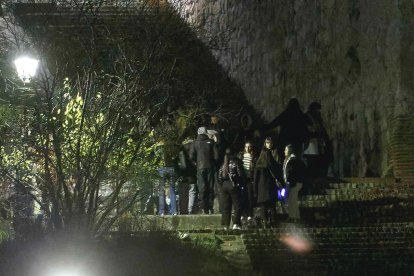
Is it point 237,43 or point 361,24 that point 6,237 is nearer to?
point 361,24

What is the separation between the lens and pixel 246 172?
1205 cm

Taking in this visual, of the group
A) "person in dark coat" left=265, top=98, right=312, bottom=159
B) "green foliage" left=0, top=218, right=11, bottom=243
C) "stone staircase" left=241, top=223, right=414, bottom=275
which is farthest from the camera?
"person in dark coat" left=265, top=98, right=312, bottom=159

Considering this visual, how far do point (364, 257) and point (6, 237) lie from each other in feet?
17.3

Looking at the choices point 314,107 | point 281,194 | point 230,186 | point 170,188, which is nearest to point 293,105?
point 314,107

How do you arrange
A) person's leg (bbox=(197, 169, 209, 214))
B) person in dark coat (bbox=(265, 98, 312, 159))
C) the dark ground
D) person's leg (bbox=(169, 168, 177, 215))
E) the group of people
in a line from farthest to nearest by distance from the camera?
person in dark coat (bbox=(265, 98, 312, 159)) → person's leg (bbox=(169, 168, 177, 215)) → person's leg (bbox=(197, 169, 209, 214)) → the group of people → the dark ground

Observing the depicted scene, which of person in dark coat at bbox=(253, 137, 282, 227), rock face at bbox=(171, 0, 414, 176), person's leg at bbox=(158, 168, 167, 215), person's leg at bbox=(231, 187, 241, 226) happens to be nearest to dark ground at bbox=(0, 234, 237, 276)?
person's leg at bbox=(231, 187, 241, 226)

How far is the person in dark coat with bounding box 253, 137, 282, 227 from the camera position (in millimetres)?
11445

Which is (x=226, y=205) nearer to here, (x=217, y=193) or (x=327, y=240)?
(x=217, y=193)

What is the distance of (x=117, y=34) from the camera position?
56.6 ft

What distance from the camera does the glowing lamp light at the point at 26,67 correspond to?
11.2 metres

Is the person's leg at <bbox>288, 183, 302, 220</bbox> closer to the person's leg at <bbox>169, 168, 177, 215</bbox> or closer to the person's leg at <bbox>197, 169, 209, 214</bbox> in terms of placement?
the person's leg at <bbox>197, 169, 209, 214</bbox>

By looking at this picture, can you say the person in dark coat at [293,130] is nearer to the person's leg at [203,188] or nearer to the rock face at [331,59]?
the rock face at [331,59]

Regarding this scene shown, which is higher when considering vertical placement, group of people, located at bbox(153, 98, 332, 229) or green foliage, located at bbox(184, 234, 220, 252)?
group of people, located at bbox(153, 98, 332, 229)

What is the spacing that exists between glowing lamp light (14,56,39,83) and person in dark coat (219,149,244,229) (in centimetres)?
347
